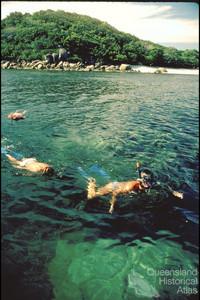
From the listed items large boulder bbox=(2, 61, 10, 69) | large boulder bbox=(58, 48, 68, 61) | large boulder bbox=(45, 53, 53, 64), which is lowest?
large boulder bbox=(2, 61, 10, 69)

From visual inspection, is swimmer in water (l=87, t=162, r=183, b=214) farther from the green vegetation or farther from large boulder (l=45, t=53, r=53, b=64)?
large boulder (l=45, t=53, r=53, b=64)

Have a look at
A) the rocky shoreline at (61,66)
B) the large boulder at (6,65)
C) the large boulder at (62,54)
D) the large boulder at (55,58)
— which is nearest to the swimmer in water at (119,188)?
the rocky shoreline at (61,66)

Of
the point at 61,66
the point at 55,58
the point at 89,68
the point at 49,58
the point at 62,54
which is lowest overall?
the point at 61,66

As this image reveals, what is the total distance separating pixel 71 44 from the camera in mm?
81250

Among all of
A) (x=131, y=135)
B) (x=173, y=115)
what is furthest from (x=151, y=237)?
(x=173, y=115)

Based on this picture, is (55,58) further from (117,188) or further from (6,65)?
(117,188)

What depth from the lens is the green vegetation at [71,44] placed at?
234 feet

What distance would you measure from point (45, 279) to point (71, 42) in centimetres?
8170

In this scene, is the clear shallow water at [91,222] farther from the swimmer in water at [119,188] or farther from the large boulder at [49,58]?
the large boulder at [49,58]

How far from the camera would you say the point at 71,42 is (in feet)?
268

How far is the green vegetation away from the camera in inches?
2803

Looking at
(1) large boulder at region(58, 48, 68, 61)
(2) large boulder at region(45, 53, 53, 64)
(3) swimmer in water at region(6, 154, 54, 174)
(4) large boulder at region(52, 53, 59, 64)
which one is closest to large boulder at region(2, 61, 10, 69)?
(2) large boulder at region(45, 53, 53, 64)

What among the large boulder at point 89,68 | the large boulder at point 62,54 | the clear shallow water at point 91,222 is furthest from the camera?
the large boulder at point 62,54

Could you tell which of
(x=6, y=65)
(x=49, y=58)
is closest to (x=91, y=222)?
(x=6, y=65)
